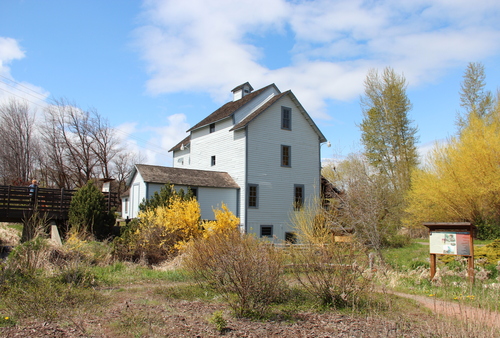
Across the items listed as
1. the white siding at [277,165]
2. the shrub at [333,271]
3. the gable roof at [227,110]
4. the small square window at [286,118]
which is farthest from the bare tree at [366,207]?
the gable roof at [227,110]

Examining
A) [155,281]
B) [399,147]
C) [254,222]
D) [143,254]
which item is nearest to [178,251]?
[143,254]

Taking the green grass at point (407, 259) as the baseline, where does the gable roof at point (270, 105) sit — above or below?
above

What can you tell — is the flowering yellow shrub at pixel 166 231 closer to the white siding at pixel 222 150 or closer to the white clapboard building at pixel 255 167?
the white clapboard building at pixel 255 167

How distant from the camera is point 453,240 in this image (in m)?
10.9

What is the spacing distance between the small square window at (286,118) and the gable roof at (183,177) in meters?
5.08

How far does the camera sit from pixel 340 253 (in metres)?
7.47

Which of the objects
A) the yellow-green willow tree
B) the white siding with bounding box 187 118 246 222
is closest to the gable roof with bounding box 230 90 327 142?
the white siding with bounding box 187 118 246 222

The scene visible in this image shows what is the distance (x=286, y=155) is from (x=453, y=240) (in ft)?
54.6

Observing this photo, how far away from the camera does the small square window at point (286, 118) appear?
88.9 feet

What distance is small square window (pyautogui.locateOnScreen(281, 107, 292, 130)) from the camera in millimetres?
27094

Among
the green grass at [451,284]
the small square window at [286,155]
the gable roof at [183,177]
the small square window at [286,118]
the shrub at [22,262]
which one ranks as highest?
the small square window at [286,118]

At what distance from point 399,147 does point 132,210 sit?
2119cm

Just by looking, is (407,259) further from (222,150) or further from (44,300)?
(222,150)

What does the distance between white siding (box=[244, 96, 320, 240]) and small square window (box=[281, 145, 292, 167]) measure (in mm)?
211
